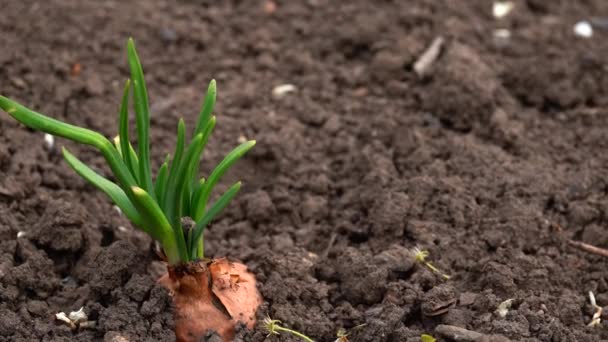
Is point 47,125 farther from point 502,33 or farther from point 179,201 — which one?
point 502,33

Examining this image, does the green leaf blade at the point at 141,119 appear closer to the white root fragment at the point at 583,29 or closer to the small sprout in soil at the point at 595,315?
the small sprout in soil at the point at 595,315

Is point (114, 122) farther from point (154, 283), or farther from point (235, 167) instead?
point (154, 283)

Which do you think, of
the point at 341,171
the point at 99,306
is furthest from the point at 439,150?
the point at 99,306

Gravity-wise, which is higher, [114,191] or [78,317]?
[114,191]

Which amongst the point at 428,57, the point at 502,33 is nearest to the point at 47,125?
the point at 428,57

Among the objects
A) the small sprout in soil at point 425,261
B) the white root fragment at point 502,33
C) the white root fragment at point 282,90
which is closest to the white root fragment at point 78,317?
the small sprout in soil at point 425,261
